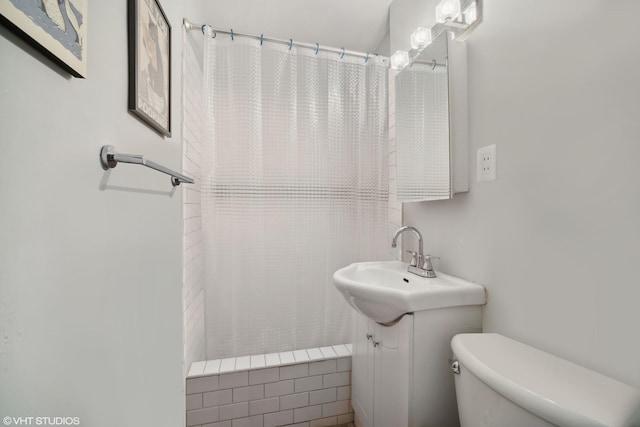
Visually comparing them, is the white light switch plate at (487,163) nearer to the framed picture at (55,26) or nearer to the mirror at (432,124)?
the mirror at (432,124)

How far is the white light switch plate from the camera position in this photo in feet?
3.21

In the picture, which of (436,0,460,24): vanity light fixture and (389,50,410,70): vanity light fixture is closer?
(436,0,460,24): vanity light fixture

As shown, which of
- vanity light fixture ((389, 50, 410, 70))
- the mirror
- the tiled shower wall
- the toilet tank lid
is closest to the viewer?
the toilet tank lid

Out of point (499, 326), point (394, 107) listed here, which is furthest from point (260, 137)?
point (499, 326)

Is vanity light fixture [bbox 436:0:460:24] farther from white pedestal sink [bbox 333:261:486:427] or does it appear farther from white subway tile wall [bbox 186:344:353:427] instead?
white subway tile wall [bbox 186:344:353:427]

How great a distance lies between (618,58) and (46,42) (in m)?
1.12

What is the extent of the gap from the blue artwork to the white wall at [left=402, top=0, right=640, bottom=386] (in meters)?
1.11

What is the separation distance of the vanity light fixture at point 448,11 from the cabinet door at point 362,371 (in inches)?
54.0

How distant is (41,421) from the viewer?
415 millimetres

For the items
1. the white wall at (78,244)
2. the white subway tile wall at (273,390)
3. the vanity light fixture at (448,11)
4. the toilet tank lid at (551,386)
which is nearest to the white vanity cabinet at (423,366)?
the toilet tank lid at (551,386)

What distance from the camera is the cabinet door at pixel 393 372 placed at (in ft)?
3.06

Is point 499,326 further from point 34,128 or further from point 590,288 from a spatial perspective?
point 34,128

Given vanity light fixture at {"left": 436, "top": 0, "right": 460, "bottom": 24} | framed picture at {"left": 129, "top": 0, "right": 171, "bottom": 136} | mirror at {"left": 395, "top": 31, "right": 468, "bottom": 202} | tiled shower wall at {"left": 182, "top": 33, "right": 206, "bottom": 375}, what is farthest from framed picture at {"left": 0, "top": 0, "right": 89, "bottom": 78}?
vanity light fixture at {"left": 436, "top": 0, "right": 460, "bottom": 24}

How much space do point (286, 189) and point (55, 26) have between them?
1.21 meters
